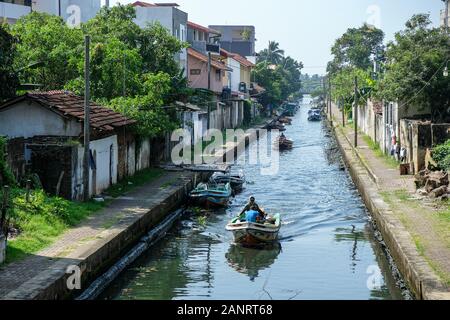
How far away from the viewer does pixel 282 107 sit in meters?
124

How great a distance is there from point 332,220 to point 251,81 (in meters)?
73.4

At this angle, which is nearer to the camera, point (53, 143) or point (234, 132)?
point (53, 143)

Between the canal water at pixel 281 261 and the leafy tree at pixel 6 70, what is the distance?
8.22 metres

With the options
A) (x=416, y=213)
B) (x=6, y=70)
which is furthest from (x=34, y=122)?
(x=416, y=213)

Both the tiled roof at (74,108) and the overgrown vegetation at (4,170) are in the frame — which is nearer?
the overgrown vegetation at (4,170)

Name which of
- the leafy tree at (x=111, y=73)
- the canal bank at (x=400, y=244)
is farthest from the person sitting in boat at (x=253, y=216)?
the leafy tree at (x=111, y=73)

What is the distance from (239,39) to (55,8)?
83761 mm

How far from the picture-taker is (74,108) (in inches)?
1164

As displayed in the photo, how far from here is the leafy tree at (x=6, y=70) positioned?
2852cm

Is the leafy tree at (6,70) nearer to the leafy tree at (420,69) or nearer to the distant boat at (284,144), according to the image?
the leafy tree at (420,69)

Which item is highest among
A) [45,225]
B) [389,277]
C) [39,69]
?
[39,69]
